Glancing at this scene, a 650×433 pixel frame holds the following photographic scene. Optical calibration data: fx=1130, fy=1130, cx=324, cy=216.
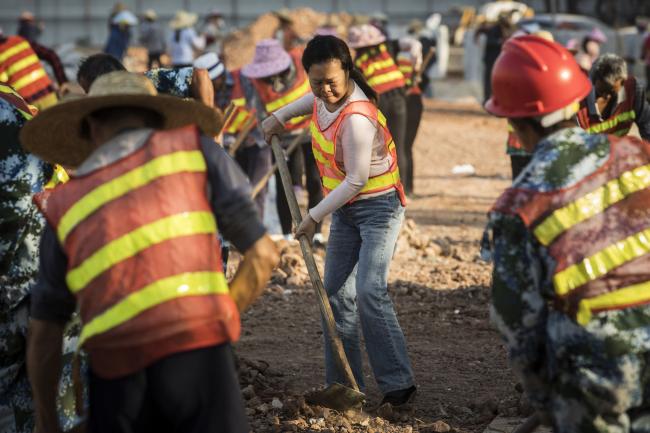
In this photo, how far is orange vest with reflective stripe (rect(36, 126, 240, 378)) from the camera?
3.00m

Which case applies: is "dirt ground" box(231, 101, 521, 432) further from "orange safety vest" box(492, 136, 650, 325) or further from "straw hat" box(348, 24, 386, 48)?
"orange safety vest" box(492, 136, 650, 325)

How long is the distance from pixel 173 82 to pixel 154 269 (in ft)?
7.74

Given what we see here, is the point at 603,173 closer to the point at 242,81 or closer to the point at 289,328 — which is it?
the point at 289,328

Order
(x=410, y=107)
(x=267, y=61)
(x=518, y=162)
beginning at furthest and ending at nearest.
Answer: (x=410, y=107), (x=267, y=61), (x=518, y=162)

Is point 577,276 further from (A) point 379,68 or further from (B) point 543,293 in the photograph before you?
(A) point 379,68

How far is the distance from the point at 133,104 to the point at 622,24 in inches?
1374

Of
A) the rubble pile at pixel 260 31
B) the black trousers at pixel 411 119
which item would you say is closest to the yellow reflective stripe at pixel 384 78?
the black trousers at pixel 411 119

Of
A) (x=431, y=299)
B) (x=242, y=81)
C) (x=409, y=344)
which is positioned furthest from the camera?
(x=242, y=81)

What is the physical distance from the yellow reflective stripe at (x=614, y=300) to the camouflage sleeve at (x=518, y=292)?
0.11 metres

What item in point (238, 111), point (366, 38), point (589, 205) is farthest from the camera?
point (366, 38)

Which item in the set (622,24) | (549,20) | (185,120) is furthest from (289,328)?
(622,24)

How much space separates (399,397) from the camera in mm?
5523

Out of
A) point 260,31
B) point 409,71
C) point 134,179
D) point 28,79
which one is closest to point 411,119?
point 409,71

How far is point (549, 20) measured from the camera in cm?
3020
